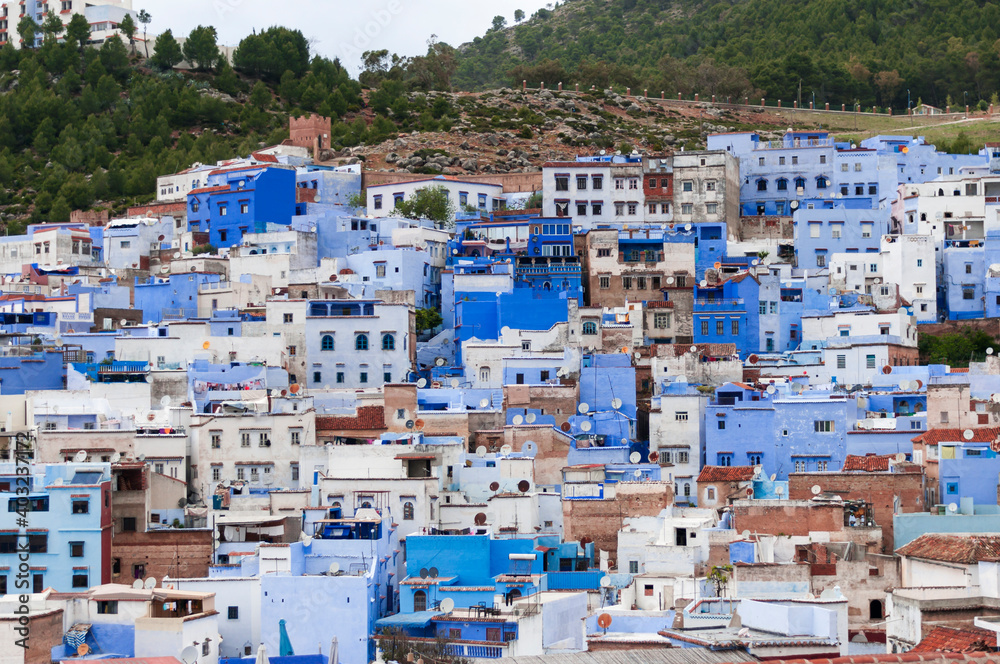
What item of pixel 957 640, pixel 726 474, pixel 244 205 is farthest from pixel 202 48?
pixel 957 640

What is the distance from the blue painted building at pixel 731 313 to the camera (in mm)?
49500

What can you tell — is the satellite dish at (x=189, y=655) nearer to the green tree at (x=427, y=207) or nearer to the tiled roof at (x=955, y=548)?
the tiled roof at (x=955, y=548)

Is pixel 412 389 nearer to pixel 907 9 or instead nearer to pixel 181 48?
pixel 181 48

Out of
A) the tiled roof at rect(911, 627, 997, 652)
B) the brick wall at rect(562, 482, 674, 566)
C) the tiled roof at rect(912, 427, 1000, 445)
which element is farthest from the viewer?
the tiled roof at rect(912, 427, 1000, 445)

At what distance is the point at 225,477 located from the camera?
39.5 m

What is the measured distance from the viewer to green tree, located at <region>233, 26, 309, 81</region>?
93.1 m

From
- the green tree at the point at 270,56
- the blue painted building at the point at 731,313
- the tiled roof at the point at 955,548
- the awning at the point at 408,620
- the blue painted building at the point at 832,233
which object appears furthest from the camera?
the green tree at the point at 270,56

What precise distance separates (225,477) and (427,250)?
58.9 feet

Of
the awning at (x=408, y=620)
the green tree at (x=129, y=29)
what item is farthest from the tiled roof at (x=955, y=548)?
the green tree at (x=129, y=29)

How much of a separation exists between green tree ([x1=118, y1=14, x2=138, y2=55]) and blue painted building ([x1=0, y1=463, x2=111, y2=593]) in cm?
6769

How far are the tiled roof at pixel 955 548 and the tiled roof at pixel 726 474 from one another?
8.94 m

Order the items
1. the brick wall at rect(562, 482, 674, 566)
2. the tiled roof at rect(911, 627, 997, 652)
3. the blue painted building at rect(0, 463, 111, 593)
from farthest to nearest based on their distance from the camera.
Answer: the brick wall at rect(562, 482, 674, 566) < the blue painted building at rect(0, 463, 111, 593) < the tiled roof at rect(911, 627, 997, 652)

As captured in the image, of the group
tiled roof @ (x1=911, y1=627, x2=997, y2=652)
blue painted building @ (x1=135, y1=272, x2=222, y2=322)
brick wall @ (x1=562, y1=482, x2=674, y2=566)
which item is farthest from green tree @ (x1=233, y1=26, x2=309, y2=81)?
tiled roof @ (x1=911, y1=627, x2=997, y2=652)

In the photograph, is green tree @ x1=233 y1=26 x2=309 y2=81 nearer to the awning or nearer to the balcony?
the balcony
